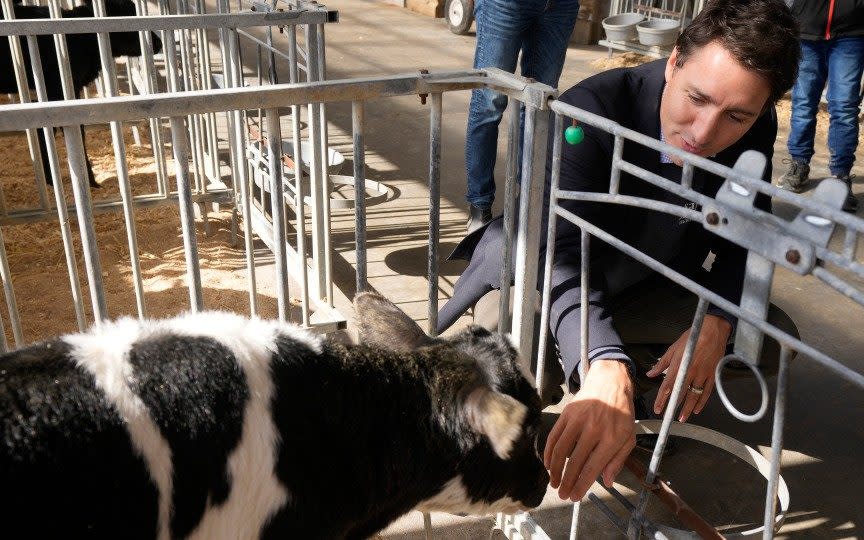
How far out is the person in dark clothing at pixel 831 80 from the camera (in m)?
5.41

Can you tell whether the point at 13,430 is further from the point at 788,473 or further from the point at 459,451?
the point at 788,473

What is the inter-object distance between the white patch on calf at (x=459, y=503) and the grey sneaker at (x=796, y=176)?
4.93 m

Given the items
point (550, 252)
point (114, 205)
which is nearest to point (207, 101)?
point (550, 252)

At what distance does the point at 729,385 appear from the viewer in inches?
139

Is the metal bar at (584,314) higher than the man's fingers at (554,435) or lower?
higher

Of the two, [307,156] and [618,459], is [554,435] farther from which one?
[307,156]

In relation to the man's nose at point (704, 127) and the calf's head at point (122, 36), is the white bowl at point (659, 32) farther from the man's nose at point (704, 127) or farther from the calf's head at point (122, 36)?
the man's nose at point (704, 127)

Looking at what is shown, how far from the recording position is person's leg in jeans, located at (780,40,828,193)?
573cm

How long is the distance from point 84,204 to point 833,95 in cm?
555

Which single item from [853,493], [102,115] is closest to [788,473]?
[853,493]

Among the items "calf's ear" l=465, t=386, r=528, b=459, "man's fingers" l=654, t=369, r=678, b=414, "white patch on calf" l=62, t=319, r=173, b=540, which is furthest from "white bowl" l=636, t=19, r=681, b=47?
"white patch on calf" l=62, t=319, r=173, b=540

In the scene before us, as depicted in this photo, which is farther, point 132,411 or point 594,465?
point 594,465

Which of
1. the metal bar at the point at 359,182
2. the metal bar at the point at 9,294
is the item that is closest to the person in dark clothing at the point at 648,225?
the metal bar at the point at 359,182

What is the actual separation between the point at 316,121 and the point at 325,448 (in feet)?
6.09
